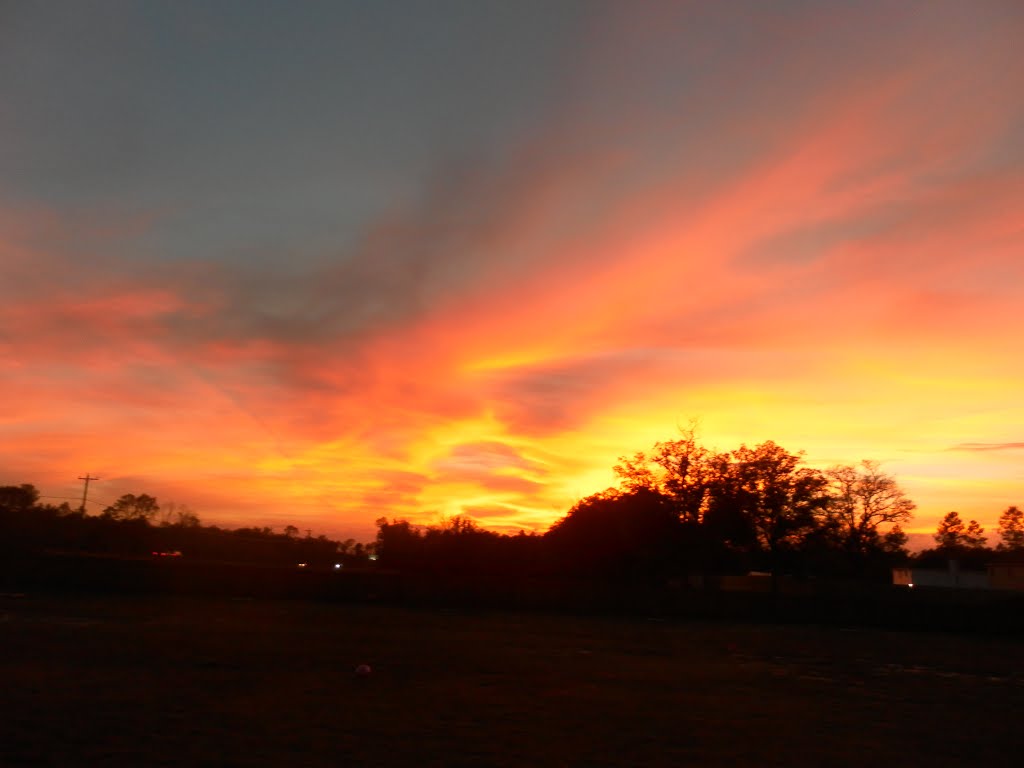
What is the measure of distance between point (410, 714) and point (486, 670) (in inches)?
221

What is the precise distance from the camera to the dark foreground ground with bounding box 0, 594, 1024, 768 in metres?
9.00

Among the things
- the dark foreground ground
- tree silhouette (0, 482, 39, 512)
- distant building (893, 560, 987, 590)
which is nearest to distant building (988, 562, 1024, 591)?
distant building (893, 560, 987, 590)

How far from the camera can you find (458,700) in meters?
12.6

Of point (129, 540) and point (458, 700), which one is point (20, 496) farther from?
point (458, 700)

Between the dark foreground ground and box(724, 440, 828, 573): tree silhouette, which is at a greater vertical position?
box(724, 440, 828, 573): tree silhouette

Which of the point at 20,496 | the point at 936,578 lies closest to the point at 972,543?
the point at 936,578

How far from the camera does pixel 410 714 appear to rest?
11141mm

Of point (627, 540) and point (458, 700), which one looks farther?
point (627, 540)

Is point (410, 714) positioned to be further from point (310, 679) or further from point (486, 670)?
point (486, 670)

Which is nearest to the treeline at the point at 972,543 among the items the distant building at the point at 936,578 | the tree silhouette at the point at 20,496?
the distant building at the point at 936,578

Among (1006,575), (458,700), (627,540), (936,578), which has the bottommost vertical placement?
(458,700)

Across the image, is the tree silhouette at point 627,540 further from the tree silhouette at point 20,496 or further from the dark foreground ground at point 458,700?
the tree silhouette at point 20,496

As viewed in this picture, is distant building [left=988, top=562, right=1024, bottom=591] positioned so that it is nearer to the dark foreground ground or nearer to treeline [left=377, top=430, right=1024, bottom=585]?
treeline [left=377, top=430, right=1024, bottom=585]

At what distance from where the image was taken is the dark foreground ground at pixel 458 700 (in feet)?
29.5
